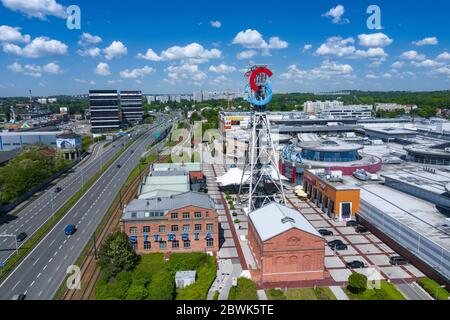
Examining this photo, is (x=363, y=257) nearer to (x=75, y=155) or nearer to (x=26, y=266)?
(x=26, y=266)

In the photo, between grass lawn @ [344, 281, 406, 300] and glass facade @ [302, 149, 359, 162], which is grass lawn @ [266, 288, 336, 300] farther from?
glass facade @ [302, 149, 359, 162]

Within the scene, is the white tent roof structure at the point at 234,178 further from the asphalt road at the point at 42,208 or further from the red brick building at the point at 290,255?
the red brick building at the point at 290,255

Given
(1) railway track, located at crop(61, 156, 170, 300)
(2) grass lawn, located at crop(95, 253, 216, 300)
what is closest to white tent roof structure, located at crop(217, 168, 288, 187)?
(1) railway track, located at crop(61, 156, 170, 300)

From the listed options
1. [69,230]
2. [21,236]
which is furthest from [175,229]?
[21,236]

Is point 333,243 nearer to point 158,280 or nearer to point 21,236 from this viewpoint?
point 158,280

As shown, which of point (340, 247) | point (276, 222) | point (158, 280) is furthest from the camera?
point (340, 247)

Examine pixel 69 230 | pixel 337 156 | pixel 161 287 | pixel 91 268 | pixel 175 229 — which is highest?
pixel 337 156
